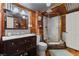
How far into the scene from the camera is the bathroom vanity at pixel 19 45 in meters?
1.87

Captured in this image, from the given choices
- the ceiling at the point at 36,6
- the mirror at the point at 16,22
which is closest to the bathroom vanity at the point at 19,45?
the mirror at the point at 16,22

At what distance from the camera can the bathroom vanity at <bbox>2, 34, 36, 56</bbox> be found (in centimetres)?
187

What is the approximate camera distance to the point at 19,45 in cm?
200

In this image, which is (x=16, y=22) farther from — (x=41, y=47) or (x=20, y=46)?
(x=41, y=47)

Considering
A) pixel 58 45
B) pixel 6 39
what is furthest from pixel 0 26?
pixel 58 45

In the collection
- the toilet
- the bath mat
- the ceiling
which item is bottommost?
the bath mat

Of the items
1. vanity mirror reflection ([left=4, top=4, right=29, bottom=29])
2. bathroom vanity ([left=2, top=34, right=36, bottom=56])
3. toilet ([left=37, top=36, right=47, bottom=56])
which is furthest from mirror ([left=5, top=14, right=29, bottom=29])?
toilet ([left=37, top=36, right=47, bottom=56])

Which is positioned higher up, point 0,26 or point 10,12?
point 10,12

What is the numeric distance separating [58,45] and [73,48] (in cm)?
22

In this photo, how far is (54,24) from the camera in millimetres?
2078

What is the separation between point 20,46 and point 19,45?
24 mm

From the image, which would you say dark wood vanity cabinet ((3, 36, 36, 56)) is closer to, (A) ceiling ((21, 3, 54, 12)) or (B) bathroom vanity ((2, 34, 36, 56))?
(B) bathroom vanity ((2, 34, 36, 56))

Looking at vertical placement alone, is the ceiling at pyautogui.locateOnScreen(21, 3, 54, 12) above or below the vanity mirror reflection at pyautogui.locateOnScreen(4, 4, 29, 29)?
above

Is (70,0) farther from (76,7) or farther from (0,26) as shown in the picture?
(0,26)
